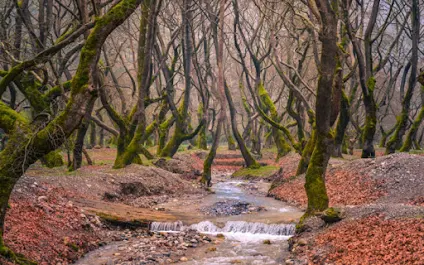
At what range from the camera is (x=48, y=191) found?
39.7 ft

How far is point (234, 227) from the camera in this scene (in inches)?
501

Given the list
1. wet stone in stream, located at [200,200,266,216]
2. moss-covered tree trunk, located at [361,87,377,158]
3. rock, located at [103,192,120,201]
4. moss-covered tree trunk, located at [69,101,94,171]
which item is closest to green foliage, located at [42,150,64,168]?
moss-covered tree trunk, located at [69,101,94,171]

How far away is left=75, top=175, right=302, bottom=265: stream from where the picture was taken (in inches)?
386

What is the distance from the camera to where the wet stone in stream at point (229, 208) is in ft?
49.2

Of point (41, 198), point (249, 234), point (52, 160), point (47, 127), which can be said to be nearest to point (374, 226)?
point (249, 234)

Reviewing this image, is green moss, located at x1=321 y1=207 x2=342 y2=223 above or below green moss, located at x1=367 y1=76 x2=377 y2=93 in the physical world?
below

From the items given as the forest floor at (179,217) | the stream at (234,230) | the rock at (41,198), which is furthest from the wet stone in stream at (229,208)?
the rock at (41,198)

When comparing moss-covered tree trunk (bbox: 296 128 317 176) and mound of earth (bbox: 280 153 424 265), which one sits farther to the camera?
moss-covered tree trunk (bbox: 296 128 317 176)

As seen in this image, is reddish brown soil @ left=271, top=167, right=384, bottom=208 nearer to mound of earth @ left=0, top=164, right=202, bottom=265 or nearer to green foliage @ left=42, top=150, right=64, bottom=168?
mound of earth @ left=0, top=164, right=202, bottom=265

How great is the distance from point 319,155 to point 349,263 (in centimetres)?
370

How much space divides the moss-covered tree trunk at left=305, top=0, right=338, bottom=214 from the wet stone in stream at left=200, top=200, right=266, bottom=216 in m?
4.46

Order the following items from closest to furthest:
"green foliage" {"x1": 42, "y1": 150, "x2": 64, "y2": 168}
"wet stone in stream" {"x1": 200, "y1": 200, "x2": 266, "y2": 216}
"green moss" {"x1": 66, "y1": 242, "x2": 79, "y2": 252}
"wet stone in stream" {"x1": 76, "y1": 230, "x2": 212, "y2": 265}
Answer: "wet stone in stream" {"x1": 76, "y1": 230, "x2": 212, "y2": 265} → "green moss" {"x1": 66, "y1": 242, "x2": 79, "y2": 252} → "wet stone in stream" {"x1": 200, "y1": 200, "x2": 266, "y2": 216} → "green foliage" {"x1": 42, "y1": 150, "x2": 64, "y2": 168}

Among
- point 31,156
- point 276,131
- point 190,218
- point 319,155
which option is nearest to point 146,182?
point 190,218

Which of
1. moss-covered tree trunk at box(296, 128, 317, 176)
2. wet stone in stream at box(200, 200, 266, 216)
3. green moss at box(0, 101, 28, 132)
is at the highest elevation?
green moss at box(0, 101, 28, 132)
